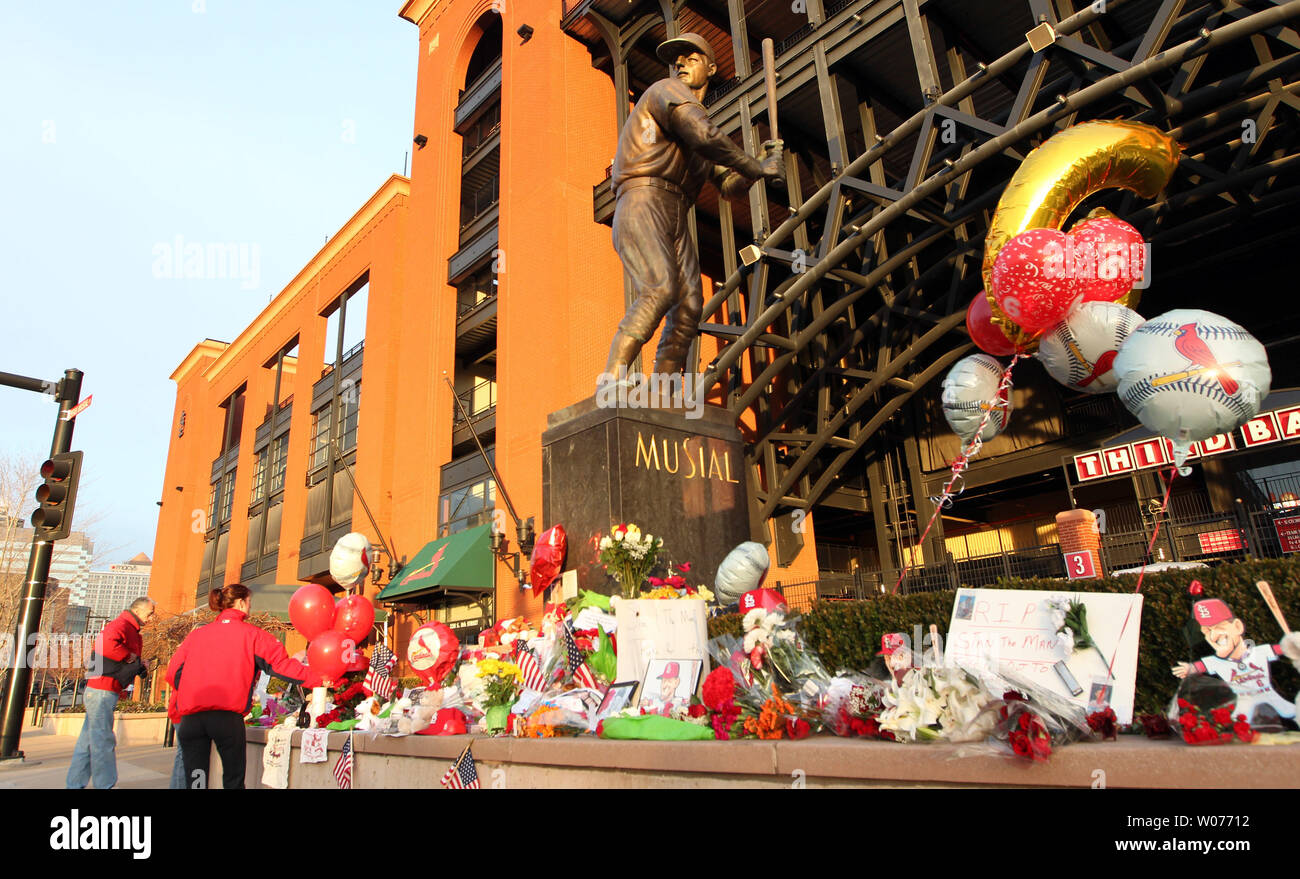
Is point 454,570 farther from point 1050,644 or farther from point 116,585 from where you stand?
point 116,585

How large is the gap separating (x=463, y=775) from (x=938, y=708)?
10.1 ft

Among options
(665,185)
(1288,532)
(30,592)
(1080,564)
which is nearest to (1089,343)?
(665,185)

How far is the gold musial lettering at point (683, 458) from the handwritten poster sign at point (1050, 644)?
11.3 feet

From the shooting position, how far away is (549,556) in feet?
22.6

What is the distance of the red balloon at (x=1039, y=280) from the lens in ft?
23.4

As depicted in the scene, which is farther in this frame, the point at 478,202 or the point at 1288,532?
the point at 478,202

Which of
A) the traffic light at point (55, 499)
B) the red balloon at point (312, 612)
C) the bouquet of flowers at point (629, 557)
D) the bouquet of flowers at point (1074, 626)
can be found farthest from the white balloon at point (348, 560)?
the bouquet of flowers at point (1074, 626)

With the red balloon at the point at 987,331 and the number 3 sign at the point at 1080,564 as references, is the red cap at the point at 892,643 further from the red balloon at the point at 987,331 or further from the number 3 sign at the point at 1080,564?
the number 3 sign at the point at 1080,564

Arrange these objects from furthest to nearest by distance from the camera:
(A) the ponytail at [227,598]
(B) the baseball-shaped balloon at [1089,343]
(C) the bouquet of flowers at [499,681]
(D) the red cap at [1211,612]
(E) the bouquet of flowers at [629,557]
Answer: (B) the baseball-shaped balloon at [1089,343] < (A) the ponytail at [227,598] < (E) the bouquet of flowers at [629,557] < (C) the bouquet of flowers at [499,681] < (D) the red cap at [1211,612]

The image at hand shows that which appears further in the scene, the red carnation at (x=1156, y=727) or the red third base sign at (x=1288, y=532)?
the red third base sign at (x=1288, y=532)

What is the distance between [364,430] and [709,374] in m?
16.7

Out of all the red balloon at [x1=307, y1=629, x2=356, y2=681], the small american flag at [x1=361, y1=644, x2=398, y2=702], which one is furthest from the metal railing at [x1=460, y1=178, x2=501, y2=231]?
→ the small american flag at [x1=361, y1=644, x2=398, y2=702]
